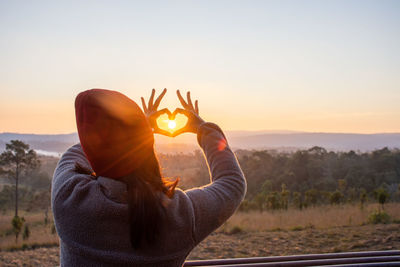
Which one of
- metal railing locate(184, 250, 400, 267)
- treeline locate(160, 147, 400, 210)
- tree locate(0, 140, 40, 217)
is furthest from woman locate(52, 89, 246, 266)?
tree locate(0, 140, 40, 217)

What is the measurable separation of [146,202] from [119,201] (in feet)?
0.25

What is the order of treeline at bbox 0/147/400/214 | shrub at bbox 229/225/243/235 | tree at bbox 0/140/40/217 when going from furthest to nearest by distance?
tree at bbox 0/140/40/217 → treeline at bbox 0/147/400/214 → shrub at bbox 229/225/243/235

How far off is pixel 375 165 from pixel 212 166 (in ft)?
95.2

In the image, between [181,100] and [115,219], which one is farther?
[181,100]

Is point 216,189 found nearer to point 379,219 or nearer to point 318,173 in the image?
point 379,219

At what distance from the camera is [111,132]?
0.96 meters

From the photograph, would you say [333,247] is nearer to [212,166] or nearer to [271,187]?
[212,166]

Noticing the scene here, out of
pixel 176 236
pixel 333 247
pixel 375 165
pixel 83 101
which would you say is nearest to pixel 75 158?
pixel 83 101

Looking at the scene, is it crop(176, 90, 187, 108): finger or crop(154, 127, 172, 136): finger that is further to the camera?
crop(176, 90, 187, 108): finger

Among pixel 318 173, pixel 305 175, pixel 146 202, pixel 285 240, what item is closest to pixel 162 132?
pixel 146 202

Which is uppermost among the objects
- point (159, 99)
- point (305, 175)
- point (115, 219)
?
point (159, 99)

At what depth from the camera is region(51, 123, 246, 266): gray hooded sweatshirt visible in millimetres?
966

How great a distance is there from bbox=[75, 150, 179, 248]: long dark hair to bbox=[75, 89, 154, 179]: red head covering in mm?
27

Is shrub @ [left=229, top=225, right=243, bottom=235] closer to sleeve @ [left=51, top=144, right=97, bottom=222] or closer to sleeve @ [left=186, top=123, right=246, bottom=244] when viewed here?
sleeve @ [left=186, top=123, right=246, bottom=244]
